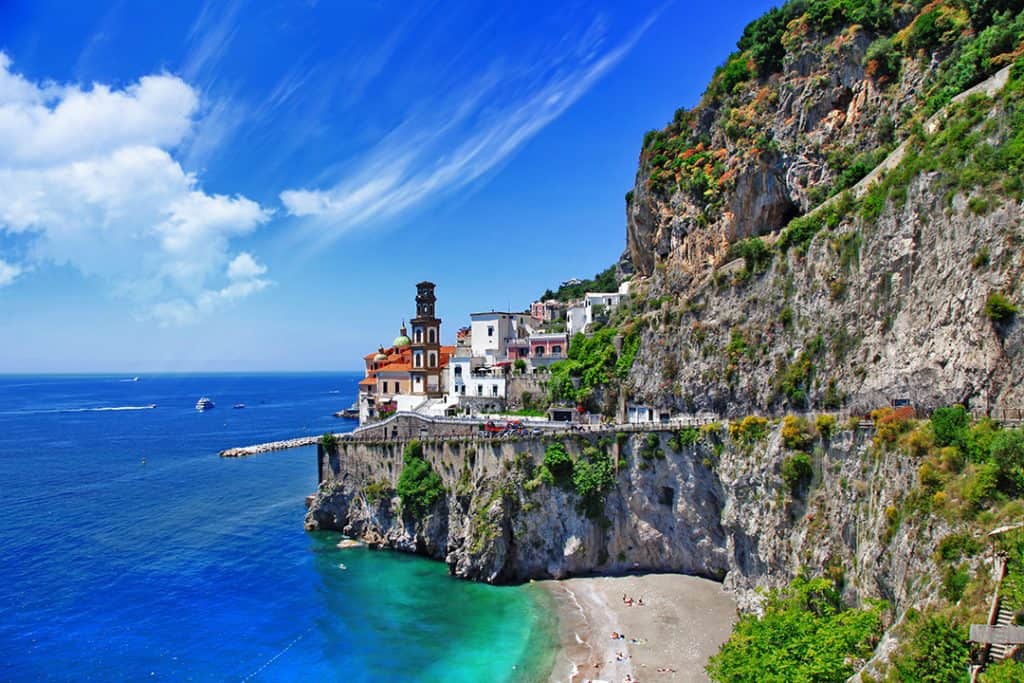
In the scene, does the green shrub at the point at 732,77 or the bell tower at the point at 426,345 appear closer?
the green shrub at the point at 732,77

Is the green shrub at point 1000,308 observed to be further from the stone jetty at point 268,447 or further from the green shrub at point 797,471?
the stone jetty at point 268,447

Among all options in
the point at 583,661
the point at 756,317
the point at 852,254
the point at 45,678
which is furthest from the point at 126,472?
the point at 852,254

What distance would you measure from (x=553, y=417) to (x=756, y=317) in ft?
65.3

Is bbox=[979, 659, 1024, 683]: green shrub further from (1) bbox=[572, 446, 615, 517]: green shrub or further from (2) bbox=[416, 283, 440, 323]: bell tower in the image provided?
(2) bbox=[416, 283, 440, 323]: bell tower

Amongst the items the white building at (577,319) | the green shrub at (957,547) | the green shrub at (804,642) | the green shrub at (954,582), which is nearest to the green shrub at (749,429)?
the green shrub at (804,642)

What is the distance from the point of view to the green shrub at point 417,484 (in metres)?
49.1

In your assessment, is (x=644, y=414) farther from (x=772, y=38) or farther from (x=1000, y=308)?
(x=772, y=38)

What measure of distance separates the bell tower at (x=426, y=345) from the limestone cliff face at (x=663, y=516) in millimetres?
18096

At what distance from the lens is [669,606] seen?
37.5 m

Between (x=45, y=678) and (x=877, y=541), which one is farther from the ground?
(x=877, y=541)

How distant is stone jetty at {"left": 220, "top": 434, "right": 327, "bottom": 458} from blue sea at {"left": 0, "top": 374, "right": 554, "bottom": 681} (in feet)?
52.8

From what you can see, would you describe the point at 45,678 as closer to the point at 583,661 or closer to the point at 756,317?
the point at 583,661

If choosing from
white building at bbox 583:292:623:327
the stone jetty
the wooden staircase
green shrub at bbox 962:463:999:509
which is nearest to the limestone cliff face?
green shrub at bbox 962:463:999:509

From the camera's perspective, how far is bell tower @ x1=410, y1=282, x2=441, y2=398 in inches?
2862
